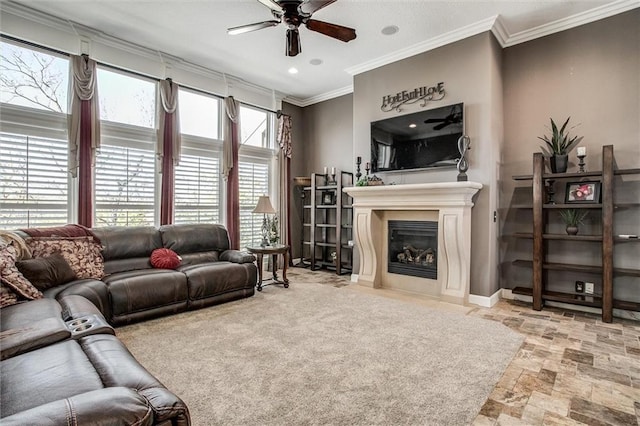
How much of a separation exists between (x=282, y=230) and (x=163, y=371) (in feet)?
13.7

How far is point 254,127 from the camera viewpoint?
6.11 m

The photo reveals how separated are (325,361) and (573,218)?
3267 mm

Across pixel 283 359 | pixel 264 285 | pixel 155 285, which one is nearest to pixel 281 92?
pixel 264 285

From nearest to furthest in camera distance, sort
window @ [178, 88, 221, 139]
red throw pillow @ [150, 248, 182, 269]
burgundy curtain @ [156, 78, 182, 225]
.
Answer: red throw pillow @ [150, 248, 182, 269]
burgundy curtain @ [156, 78, 182, 225]
window @ [178, 88, 221, 139]

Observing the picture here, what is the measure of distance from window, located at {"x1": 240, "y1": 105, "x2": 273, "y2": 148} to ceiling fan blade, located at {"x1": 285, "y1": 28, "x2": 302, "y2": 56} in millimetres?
2825

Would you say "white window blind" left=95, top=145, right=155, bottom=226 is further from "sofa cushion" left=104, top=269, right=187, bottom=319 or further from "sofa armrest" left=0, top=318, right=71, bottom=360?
"sofa armrest" left=0, top=318, right=71, bottom=360

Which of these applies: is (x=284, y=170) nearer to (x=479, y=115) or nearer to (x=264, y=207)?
(x=264, y=207)

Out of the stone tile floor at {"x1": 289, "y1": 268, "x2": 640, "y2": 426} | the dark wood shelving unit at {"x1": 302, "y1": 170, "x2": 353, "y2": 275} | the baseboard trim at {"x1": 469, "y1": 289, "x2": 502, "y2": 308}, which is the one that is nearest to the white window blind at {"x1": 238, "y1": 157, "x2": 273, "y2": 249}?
the dark wood shelving unit at {"x1": 302, "y1": 170, "x2": 353, "y2": 275}

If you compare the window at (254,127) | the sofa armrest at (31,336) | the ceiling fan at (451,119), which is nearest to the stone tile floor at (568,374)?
the sofa armrest at (31,336)

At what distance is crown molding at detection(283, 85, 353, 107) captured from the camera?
6164mm

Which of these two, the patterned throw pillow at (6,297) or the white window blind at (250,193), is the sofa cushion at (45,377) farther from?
the white window blind at (250,193)

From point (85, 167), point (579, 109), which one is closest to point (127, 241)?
point (85, 167)

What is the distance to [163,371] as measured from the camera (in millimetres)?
2305

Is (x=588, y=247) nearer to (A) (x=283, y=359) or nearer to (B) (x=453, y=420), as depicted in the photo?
(B) (x=453, y=420)
